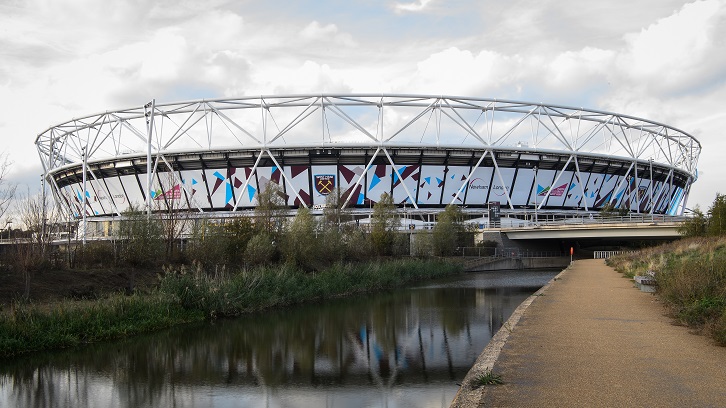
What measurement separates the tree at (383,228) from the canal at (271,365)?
2365cm

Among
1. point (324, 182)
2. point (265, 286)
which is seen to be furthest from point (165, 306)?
point (324, 182)

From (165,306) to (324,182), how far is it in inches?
1743

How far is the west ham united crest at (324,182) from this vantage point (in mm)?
61094

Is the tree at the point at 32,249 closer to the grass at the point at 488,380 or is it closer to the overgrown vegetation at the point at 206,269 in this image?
the overgrown vegetation at the point at 206,269

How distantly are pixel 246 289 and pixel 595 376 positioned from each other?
14166 millimetres

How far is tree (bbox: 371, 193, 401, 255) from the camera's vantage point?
1681 inches

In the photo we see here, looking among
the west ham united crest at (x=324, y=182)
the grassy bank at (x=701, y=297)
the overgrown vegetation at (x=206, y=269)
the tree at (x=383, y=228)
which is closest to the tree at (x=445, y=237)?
the tree at (x=383, y=228)

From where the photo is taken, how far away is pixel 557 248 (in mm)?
65125

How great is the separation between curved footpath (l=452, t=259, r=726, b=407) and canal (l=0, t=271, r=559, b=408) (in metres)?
1.22

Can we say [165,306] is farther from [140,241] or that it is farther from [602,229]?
[602,229]

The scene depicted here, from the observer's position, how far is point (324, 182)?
201 ft

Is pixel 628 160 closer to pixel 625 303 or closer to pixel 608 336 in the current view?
pixel 625 303

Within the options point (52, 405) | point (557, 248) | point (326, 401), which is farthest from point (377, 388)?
point (557, 248)

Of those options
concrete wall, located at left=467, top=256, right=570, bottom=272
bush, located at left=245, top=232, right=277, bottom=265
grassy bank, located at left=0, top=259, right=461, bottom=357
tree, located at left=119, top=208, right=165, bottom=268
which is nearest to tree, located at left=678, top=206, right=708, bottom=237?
concrete wall, located at left=467, top=256, right=570, bottom=272
